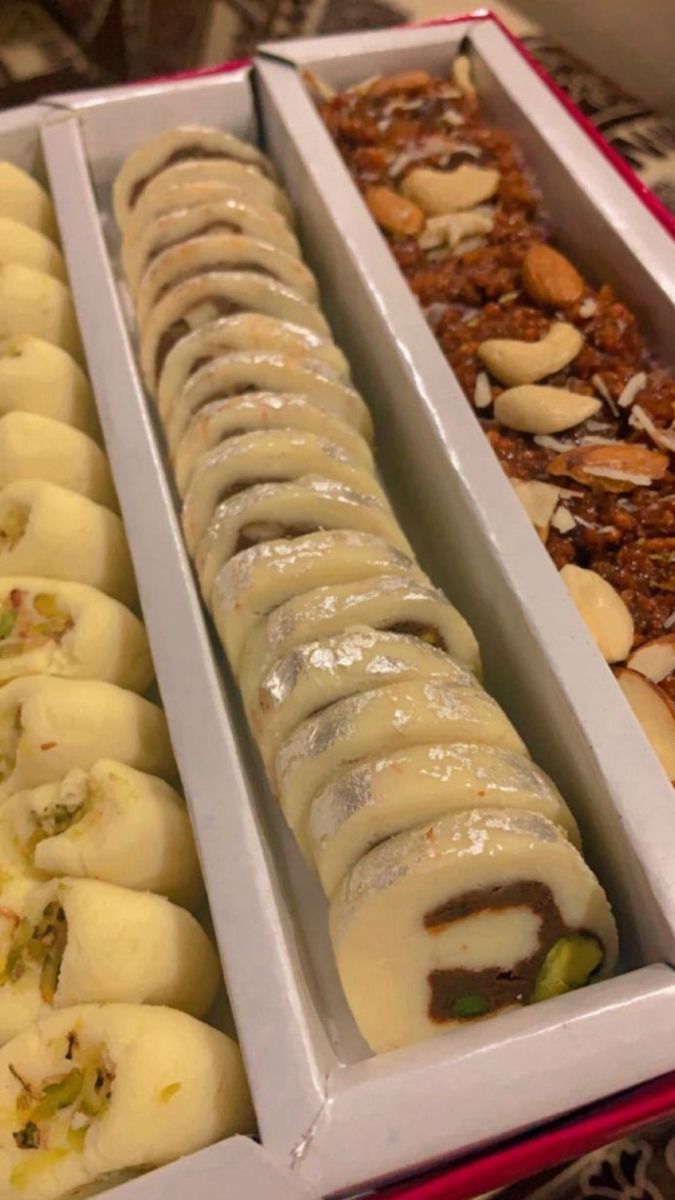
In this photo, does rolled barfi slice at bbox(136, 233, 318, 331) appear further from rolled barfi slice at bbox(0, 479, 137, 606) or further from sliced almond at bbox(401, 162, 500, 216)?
rolled barfi slice at bbox(0, 479, 137, 606)

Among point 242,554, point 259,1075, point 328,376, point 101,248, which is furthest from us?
point 101,248

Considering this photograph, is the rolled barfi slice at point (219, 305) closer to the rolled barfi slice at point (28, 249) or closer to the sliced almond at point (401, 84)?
the rolled barfi slice at point (28, 249)

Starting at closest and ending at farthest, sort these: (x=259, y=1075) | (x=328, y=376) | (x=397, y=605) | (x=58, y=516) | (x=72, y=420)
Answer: (x=259, y=1075) → (x=397, y=605) → (x=58, y=516) → (x=328, y=376) → (x=72, y=420)

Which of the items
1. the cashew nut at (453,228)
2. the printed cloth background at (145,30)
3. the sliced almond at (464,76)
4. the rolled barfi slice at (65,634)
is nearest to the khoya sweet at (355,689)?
the rolled barfi slice at (65,634)

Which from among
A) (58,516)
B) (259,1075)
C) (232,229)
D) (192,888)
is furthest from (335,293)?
(259,1075)

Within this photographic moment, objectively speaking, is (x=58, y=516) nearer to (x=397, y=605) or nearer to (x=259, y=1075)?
(x=397, y=605)

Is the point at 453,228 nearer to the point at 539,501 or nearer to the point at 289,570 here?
the point at 539,501

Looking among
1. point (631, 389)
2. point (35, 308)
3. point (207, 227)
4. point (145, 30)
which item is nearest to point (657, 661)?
point (631, 389)
